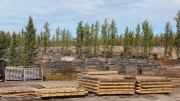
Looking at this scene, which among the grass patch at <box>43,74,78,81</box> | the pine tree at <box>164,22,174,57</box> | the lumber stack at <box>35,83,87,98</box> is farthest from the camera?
the pine tree at <box>164,22,174,57</box>

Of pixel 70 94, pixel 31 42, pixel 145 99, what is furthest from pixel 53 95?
pixel 31 42

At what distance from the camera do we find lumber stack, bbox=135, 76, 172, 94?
82.8 feet

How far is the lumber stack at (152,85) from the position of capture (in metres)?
25.2

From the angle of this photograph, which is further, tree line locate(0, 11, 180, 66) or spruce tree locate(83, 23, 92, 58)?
spruce tree locate(83, 23, 92, 58)

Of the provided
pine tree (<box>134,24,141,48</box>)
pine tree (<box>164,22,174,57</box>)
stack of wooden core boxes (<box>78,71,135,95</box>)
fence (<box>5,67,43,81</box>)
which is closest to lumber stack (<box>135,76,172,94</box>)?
stack of wooden core boxes (<box>78,71,135,95</box>)

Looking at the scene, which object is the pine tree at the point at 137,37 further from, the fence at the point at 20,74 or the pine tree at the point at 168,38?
the fence at the point at 20,74

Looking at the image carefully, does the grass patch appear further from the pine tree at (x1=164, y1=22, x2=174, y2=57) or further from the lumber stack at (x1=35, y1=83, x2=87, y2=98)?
the pine tree at (x1=164, y1=22, x2=174, y2=57)

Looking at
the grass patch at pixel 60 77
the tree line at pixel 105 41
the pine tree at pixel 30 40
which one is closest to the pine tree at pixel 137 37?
the tree line at pixel 105 41

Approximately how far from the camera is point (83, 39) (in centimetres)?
9406

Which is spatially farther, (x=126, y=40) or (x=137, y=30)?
(x=137, y=30)

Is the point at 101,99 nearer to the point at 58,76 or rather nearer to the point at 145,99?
the point at 145,99

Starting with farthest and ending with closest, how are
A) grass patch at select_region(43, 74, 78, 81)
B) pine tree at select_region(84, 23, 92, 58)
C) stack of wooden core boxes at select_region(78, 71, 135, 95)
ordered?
pine tree at select_region(84, 23, 92, 58) → grass patch at select_region(43, 74, 78, 81) → stack of wooden core boxes at select_region(78, 71, 135, 95)

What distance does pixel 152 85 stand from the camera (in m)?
25.5

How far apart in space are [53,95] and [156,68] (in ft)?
93.8
